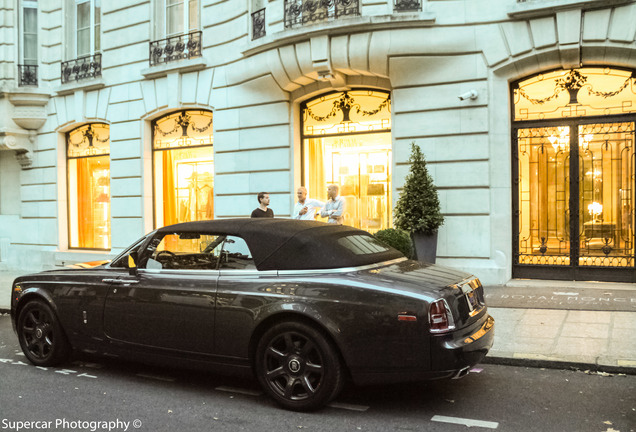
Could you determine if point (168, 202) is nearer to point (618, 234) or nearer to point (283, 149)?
point (283, 149)

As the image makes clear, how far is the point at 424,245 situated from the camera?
10.4 m

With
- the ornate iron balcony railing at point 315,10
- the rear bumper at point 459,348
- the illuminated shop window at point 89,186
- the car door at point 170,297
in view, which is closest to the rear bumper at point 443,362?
the rear bumper at point 459,348

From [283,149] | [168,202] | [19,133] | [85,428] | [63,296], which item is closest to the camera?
[85,428]

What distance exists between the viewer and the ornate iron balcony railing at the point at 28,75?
53.5 ft

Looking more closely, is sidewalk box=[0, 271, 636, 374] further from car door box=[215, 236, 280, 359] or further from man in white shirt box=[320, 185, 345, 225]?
man in white shirt box=[320, 185, 345, 225]

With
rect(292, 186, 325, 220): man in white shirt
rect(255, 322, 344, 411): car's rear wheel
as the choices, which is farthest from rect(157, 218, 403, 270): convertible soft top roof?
rect(292, 186, 325, 220): man in white shirt

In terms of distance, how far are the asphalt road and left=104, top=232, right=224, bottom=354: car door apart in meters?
0.46

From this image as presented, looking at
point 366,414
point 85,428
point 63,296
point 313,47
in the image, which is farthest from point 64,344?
point 313,47

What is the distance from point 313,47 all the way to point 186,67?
3.88 m

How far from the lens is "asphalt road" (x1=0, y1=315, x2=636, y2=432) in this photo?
4332 millimetres

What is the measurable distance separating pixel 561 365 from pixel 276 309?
2949 millimetres

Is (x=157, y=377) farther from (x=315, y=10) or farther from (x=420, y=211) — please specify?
(x=315, y=10)

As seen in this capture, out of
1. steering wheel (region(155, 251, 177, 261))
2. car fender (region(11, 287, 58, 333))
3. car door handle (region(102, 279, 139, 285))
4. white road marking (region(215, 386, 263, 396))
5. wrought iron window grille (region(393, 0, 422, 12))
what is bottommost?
white road marking (region(215, 386, 263, 396))

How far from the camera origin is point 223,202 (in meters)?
13.3
